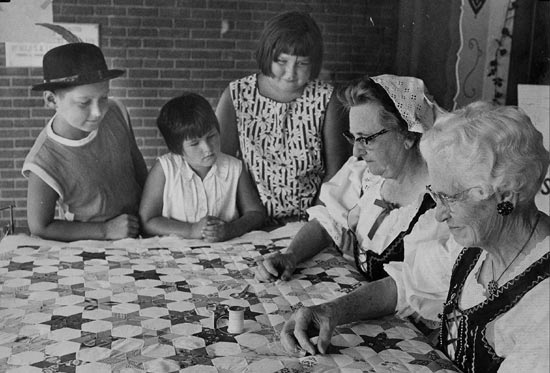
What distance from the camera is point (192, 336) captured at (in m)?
1.67

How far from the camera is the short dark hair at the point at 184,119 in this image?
2686 mm

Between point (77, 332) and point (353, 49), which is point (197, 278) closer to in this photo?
point (77, 332)

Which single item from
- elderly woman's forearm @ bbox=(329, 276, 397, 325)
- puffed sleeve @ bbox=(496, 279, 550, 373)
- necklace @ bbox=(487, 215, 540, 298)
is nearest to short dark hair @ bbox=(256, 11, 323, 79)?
elderly woman's forearm @ bbox=(329, 276, 397, 325)

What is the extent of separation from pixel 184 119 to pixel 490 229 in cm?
164

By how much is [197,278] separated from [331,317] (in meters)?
0.62

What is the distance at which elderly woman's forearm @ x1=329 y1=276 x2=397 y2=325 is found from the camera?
1738mm

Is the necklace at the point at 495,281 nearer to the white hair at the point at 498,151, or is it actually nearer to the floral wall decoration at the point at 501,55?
the white hair at the point at 498,151

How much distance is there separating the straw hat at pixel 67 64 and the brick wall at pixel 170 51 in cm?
4

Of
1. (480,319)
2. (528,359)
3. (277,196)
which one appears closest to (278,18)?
(277,196)

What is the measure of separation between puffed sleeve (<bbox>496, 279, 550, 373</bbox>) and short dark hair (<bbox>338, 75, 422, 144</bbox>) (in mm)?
895

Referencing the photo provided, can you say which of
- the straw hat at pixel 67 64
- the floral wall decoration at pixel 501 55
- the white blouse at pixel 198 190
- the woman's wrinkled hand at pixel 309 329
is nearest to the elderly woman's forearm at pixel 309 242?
the white blouse at pixel 198 190

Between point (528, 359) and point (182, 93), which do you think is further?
point (182, 93)

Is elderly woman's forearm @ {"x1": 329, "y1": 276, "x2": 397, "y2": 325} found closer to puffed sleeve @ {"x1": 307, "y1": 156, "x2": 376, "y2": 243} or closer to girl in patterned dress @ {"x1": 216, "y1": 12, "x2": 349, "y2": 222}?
puffed sleeve @ {"x1": 307, "y1": 156, "x2": 376, "y2": 243}

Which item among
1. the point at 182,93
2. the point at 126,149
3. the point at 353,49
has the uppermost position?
the point at 353,49
